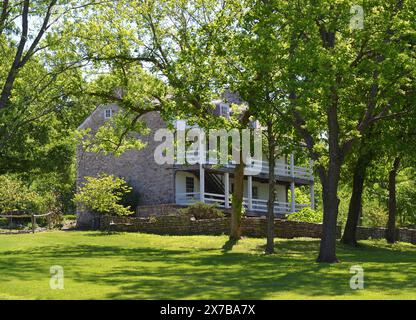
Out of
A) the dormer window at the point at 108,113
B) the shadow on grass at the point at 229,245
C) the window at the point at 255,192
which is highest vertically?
the dormer window at the point at 108,113

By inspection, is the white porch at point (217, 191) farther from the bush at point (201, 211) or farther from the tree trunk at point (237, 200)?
the tree trunk at point (237, 200)

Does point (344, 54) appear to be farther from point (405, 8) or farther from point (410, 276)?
point (410, 276)

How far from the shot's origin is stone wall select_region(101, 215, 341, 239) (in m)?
34.3

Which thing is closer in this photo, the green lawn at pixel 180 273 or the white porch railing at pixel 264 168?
the green lawn at pixel 180 273

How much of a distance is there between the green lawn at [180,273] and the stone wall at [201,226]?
16.7 ft

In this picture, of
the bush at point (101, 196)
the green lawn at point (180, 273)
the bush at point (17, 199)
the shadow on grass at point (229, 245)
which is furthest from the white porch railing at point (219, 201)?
the green lawn at point (180, 273)

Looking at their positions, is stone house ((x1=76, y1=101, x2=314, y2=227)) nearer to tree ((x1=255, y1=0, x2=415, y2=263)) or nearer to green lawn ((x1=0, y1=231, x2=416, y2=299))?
green lawn ((x1=0, y1=231, x2=416, y2=299))

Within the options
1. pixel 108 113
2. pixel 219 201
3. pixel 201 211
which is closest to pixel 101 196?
pixel 201 211

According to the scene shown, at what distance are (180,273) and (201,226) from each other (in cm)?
1792

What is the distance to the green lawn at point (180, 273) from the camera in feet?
41.5

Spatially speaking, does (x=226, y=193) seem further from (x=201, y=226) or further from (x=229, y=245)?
(x=229, y=245)

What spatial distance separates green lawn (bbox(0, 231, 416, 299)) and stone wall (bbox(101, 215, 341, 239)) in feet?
16.7
